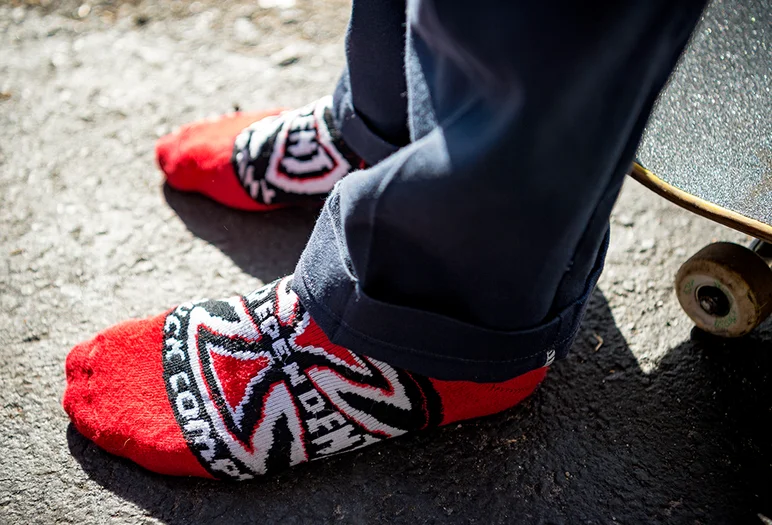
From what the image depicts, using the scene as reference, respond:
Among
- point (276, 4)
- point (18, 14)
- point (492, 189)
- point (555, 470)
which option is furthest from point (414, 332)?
point (18, 14)

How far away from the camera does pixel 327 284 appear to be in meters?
0.86

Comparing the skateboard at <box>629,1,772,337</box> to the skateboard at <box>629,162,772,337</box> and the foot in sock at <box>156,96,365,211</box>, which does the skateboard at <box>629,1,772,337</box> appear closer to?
the skateboard at <box>629,162,772,337</box>

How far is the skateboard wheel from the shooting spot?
1.04 meters

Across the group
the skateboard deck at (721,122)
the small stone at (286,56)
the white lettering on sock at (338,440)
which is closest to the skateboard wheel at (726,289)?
the skateboard deck at (721,122)

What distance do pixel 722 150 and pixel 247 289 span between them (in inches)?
35.4

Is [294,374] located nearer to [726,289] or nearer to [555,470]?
[555,470]

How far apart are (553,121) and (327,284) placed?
14.7 inches

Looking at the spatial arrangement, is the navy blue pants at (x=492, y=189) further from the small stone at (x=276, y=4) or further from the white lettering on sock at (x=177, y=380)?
the small stone at (x=276, y=4)

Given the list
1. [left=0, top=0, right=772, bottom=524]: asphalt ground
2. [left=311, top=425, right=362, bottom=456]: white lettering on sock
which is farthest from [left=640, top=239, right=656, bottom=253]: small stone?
[left=311, top=425, right=362, bottom=456]: white lettering on sock

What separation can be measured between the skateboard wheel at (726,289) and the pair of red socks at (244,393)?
33 centimetres

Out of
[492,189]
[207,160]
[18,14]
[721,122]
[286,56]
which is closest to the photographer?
[492,189]

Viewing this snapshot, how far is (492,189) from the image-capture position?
2.23 feet

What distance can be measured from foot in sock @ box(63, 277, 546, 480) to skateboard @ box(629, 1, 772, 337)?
35cm

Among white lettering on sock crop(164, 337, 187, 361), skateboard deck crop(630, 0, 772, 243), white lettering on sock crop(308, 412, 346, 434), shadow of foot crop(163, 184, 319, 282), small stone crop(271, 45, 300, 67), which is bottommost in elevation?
shadow of foot crop(163, 184, 319, 282)
